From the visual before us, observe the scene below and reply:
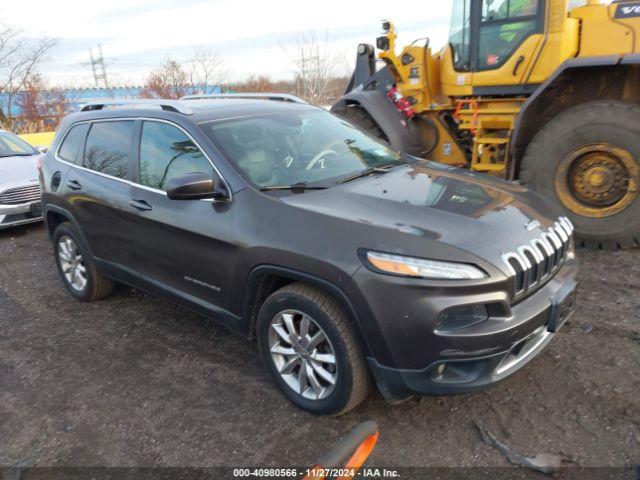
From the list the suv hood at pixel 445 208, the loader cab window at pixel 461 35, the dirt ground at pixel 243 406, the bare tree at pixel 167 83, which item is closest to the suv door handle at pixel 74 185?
the dirt ground at pixel 243 406

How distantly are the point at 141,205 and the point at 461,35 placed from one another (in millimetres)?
4573

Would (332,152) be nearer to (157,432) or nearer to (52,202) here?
(157,432)

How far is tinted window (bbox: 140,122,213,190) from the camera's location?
335 cm

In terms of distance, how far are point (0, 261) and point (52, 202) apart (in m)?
2.28

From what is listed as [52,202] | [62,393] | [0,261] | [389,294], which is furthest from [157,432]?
[0,261]

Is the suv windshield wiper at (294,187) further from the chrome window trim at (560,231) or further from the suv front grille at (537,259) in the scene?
the chrome window trim at (560,231)

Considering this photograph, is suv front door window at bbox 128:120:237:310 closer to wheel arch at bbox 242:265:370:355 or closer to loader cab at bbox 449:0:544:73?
wheel arch at bbox 242:265:370:355

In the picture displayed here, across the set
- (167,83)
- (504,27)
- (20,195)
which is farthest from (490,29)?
(167,83)

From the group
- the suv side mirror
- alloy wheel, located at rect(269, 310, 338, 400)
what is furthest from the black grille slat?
the suv side mirror

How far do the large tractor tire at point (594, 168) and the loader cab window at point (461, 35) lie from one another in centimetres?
157

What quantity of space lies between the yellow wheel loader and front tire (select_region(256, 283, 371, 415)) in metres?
3.54

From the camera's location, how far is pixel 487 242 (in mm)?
2529

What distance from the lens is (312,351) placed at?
9.21 ft

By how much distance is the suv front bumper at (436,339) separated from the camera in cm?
239
